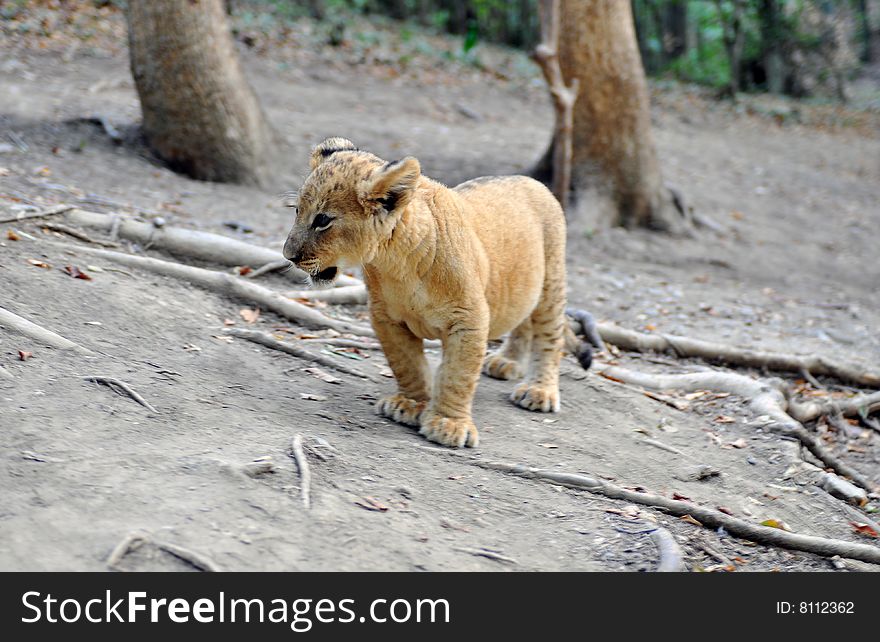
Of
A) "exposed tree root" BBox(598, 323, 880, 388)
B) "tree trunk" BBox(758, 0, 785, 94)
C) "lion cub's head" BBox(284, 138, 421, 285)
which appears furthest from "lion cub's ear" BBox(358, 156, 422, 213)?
"tree trunk" BBox(758, 0, 785, 94)

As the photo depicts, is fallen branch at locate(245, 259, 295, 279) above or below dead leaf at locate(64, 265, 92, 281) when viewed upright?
below

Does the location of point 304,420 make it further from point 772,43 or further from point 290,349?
point 772,43

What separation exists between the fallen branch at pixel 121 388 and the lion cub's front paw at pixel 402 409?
152 centimetres

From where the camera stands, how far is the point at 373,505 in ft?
15.4

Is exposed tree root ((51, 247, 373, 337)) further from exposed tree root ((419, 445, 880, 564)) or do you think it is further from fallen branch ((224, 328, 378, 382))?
exposed tree root ((419, 445, 880, 564))

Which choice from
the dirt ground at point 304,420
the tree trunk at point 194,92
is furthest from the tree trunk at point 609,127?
the tree trunk at point 194,92

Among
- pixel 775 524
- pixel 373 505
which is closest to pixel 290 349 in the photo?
Answer: pixel 373 505

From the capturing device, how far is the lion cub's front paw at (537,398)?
686 centimetres

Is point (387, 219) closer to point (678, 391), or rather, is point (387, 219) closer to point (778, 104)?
point (678, 391)

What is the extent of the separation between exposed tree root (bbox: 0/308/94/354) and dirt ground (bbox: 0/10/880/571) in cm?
10

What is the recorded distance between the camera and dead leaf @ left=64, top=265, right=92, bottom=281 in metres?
6.93

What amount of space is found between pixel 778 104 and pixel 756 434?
2260cm

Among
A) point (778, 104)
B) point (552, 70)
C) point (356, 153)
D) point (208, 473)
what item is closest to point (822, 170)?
point (778, 104)

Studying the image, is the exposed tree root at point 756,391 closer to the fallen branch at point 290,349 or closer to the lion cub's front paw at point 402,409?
the fallen branch at point 290,349
